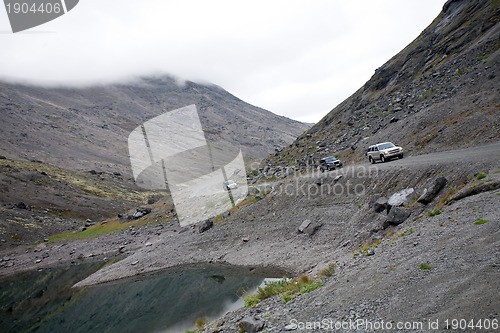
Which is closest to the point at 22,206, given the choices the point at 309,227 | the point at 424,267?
the point at 309,227

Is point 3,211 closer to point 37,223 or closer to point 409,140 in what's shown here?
point 37,223

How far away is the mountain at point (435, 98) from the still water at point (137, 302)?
988 inches

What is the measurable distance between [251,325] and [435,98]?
46898 millimetres

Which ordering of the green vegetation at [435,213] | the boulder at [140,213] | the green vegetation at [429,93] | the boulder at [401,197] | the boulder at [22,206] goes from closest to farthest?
the green vegetation at [435,213]
the boulder at [401,197]
the green vegetation at [429,93]
the boulder at [140,213]
the boulder at [22,206]

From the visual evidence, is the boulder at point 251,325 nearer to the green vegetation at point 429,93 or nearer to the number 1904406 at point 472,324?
the number 1904406 at point 472,324

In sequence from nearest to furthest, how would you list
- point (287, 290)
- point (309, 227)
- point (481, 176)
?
1. point (287, 290)
2. point (481, 176)
3. point (309, 227)

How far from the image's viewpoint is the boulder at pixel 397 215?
17922 millimetres

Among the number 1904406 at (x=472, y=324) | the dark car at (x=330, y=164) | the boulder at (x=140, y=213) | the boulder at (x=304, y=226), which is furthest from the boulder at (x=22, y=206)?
the number 1904406 at (x=472, y=324)

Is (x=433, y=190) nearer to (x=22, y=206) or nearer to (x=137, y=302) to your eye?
(x=137, y=302)

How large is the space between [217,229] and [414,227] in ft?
87.4

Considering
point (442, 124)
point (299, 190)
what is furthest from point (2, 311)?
point (442, 124)

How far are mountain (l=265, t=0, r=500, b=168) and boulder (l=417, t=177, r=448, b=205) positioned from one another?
40.1 feet

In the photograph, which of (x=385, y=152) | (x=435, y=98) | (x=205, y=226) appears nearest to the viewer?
(x=385, y=152)

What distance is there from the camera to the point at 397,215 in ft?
59.7
